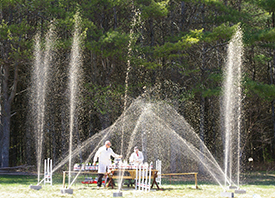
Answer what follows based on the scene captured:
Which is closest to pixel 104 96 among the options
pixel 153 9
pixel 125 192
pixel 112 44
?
pixel 112 44

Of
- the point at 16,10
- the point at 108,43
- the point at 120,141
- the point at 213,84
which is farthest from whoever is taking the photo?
the point at 120,141

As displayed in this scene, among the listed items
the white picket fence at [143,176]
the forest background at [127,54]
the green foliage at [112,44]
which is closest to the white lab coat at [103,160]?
the white picket fence at [143,176]

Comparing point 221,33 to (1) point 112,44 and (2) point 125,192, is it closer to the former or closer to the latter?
(1) point 112,44

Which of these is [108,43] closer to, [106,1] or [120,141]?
[106,1]

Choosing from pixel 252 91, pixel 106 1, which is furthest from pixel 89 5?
pixel 252 91

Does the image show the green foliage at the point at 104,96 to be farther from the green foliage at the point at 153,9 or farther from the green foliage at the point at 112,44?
the green foliage at the point at 153,9

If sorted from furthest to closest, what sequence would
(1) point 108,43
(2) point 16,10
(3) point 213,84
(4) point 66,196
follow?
(2) point 16,10 < (3) point 213,84 < (1) point 108,43 < (4) point 66,196

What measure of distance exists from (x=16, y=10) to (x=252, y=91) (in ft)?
42.5

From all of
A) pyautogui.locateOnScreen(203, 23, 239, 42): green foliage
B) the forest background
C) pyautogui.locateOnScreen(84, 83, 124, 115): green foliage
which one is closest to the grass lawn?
pyautogui.locateOnScreen(84, 83, 124, 115): green foliage

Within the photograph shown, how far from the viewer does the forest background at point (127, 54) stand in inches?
741

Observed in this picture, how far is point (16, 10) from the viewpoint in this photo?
2198cm

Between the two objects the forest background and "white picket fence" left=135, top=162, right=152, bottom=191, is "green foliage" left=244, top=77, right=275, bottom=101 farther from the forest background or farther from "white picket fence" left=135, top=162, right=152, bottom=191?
"white picket fence" left=135, top=162, right=152, bottom=191

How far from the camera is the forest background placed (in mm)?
18812

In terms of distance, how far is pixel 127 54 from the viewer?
1912cm
